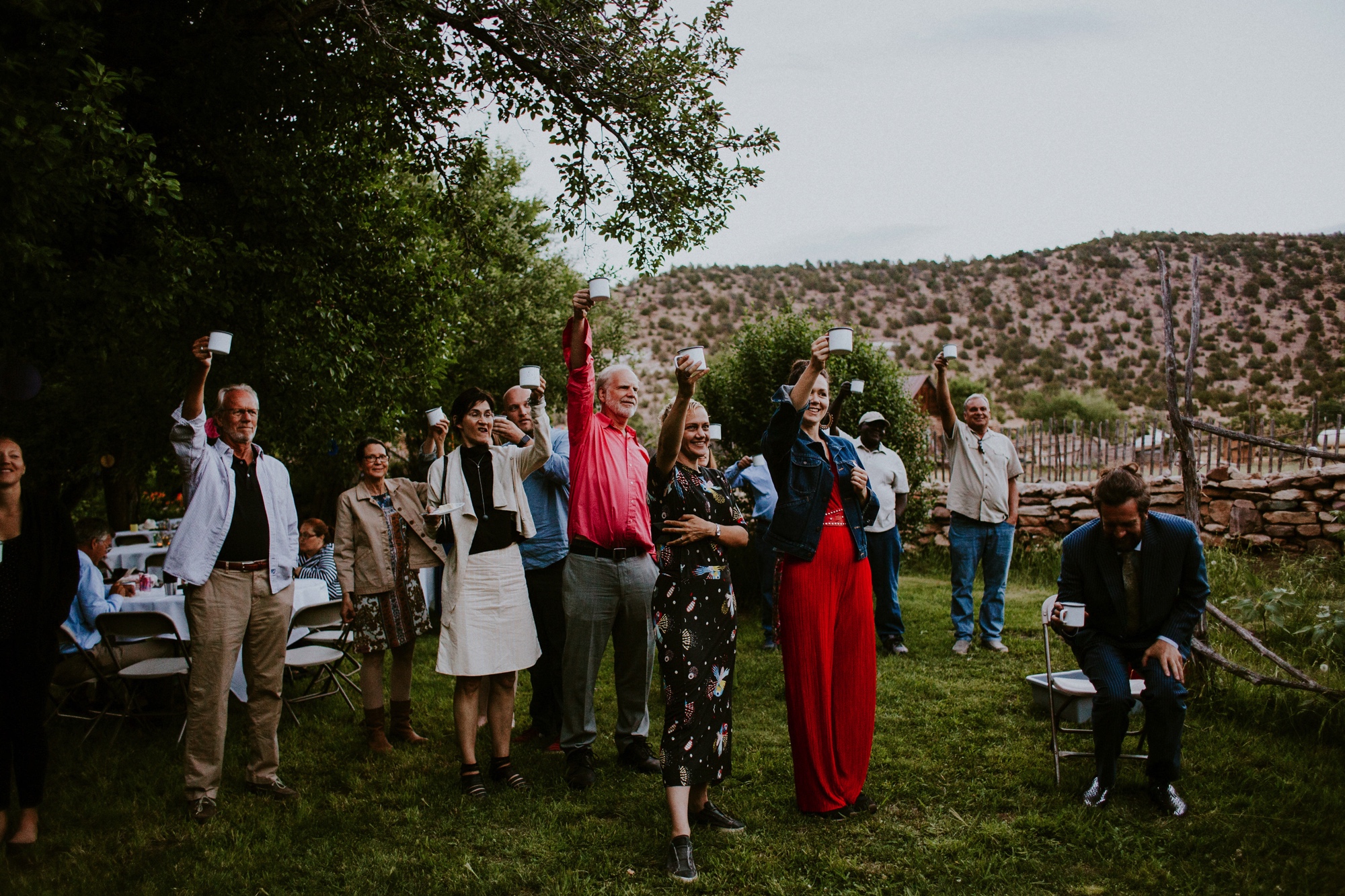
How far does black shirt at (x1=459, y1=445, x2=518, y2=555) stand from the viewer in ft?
13.9

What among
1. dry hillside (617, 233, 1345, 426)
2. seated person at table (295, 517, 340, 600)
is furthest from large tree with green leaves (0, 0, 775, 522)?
dry hillside (617, 233, 1345, 426)

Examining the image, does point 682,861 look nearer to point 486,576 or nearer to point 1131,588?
point 486,576

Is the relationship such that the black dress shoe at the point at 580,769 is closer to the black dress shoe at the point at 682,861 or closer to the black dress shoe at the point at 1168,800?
the black dress shoe at the point at 682,861

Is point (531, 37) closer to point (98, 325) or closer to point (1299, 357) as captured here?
point (98, 325)

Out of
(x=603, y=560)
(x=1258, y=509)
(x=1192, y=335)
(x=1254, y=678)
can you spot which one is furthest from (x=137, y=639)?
(x=1258, y=509)

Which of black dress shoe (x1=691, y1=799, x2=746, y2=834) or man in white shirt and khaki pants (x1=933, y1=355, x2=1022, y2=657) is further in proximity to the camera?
man in white shirt and khaki pants (x1=933, y1=355, x2=1022, y2=657)

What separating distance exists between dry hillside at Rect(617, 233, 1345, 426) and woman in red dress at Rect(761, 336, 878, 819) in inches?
921

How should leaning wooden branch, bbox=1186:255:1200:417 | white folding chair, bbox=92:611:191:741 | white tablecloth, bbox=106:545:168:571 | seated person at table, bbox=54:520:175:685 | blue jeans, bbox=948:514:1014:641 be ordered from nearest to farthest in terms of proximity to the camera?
leaning wooden branch, bbox=1186:255:1200:417 < white folding chair, bbox=92:611:191:741 < seated person at table, bbox=54:520:175:685 < blue jeans, bbox=948:514:1014:641 < white tablecloth, bbox=106:545:168:571

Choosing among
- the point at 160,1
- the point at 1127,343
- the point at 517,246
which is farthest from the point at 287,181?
the point at 1127,343

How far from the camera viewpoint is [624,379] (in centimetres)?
403

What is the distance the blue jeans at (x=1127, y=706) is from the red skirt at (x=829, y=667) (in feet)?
3.45

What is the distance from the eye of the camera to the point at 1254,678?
14.2ft

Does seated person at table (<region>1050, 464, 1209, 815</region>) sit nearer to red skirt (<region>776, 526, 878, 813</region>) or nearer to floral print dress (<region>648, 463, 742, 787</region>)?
red skirt (<region>776, 526, 878, 813</region>)

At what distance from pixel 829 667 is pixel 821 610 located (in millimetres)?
242
